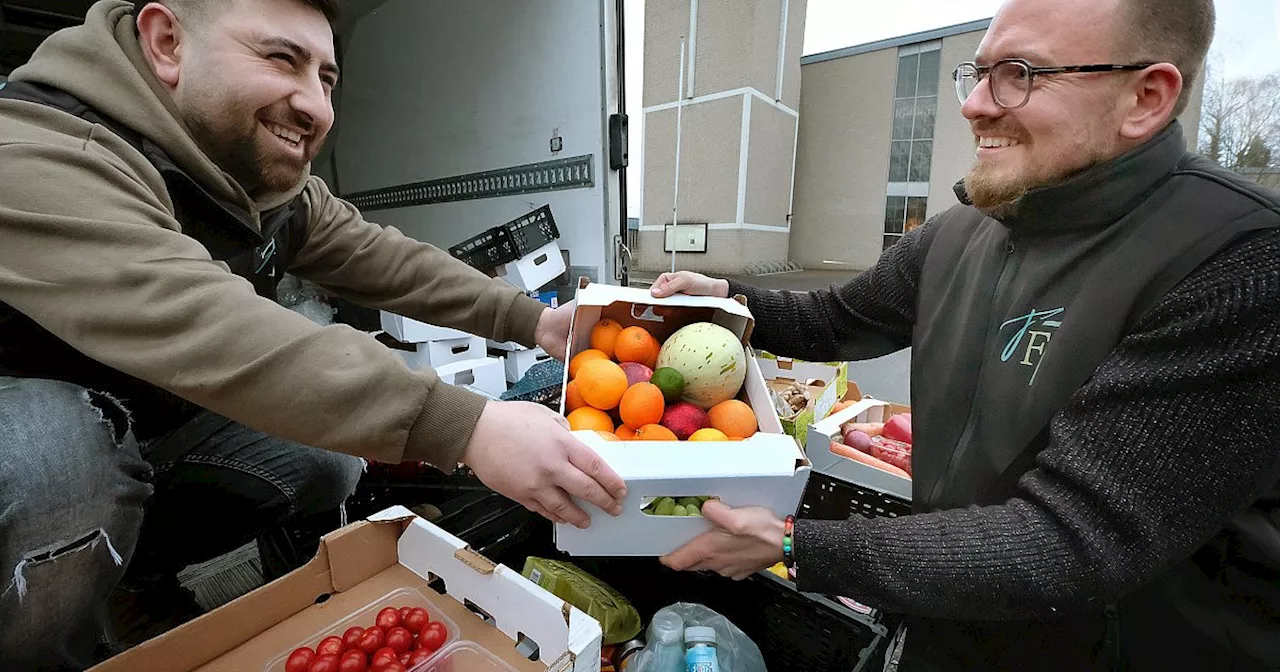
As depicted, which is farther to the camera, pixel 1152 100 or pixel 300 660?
pixel 300 660

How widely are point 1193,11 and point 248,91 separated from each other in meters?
1.57

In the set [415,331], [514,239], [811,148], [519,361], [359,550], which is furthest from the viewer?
[811,148]

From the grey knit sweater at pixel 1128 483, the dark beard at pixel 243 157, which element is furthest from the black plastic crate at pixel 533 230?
the grey knit sweater at pixel 1128 483

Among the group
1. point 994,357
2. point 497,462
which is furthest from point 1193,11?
point 497,462

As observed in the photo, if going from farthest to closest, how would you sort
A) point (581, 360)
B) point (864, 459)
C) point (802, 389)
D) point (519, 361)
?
1. point (519, 361)
2. point (802, 389)
3. point (864, 459)
4. point (581, 360)

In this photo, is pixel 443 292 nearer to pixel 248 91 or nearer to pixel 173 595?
pixel 248 91

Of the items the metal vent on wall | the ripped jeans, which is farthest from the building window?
the ripped jeans

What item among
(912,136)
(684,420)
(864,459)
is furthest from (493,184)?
(912,136)

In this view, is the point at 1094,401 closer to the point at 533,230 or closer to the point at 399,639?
the point at 399,639

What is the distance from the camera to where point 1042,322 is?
0.81 m

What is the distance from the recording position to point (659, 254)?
27.0ft

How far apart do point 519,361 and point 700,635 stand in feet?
6.62

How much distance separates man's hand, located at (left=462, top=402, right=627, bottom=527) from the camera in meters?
0.68

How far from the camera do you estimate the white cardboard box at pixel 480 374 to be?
8.05 feet
